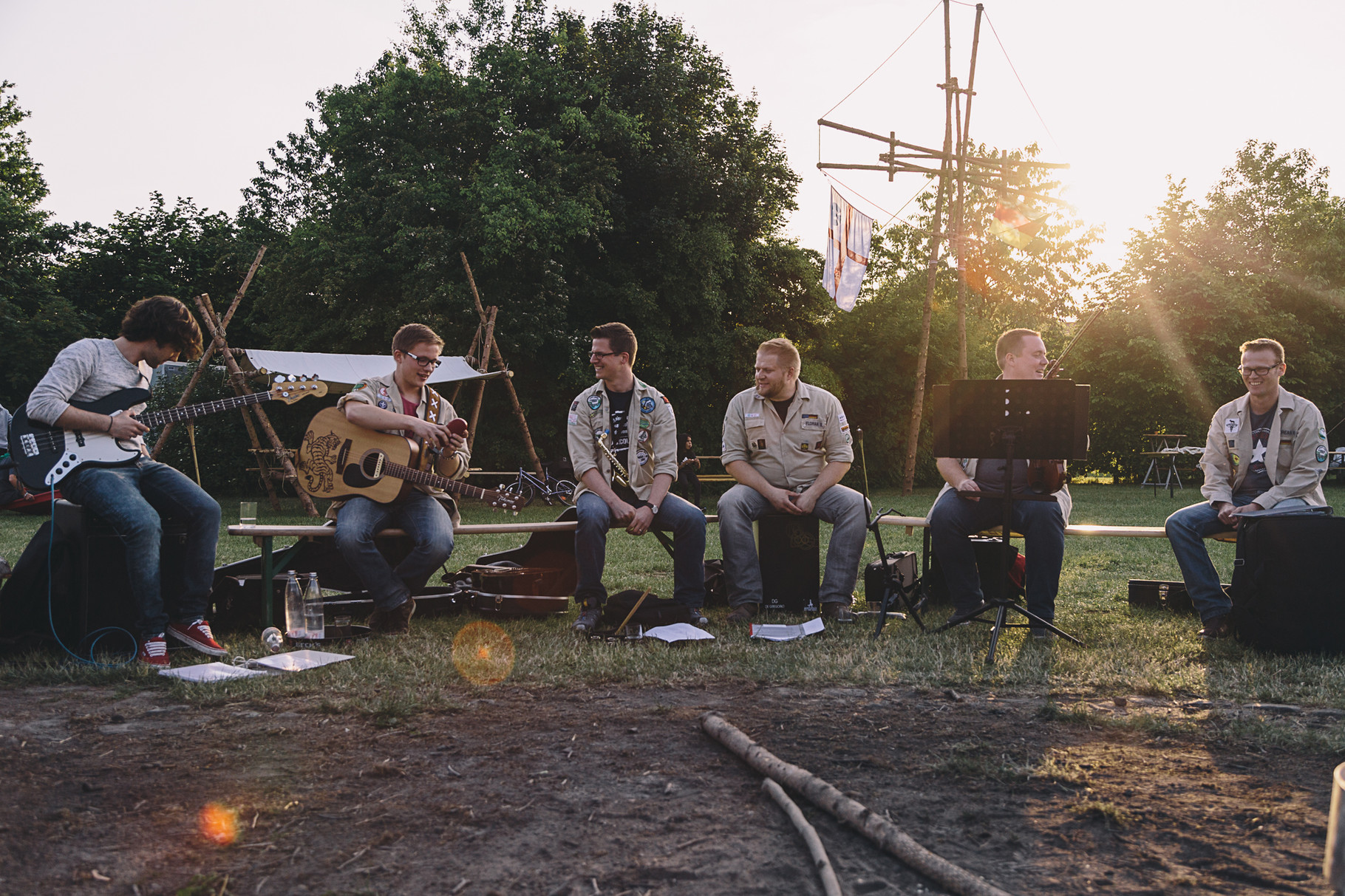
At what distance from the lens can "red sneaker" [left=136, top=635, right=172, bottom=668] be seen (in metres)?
3.99

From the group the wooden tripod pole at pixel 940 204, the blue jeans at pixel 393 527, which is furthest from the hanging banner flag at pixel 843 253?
the blue jeans at pixel 393 527

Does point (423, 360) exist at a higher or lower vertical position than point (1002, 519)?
higher

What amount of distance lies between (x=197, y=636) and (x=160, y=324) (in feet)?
4.79

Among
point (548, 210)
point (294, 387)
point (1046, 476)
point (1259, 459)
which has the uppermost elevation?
point (548, 210)

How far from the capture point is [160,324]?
14.3ft

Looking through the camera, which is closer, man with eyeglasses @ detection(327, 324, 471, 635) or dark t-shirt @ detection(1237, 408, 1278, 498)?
man with eyeglasses @ detection(327, 324, 471, 635)

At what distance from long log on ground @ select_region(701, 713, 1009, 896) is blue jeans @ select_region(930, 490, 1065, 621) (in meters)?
2.48

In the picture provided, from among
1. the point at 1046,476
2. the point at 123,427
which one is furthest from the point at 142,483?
the point at 1046,476

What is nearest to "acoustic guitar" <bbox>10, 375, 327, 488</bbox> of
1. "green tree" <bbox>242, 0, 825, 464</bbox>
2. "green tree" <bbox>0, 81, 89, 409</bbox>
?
"green tree" <bbox>242, 0, 825, 464</bbox>

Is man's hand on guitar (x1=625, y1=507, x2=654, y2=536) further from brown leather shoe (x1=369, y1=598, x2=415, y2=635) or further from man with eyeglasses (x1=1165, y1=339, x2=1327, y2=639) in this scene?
man with eyeglasses (x1=1165, y1=339, x2=1327, y2=639)

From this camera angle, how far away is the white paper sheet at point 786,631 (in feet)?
15.3

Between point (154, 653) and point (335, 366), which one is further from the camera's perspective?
point (335, 366)

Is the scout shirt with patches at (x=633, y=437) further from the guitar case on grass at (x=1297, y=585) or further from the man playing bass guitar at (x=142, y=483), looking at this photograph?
the guitar case on grass at (x=1297, y=585)

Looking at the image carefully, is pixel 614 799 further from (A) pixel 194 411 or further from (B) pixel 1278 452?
(B) pixel 1278 452
